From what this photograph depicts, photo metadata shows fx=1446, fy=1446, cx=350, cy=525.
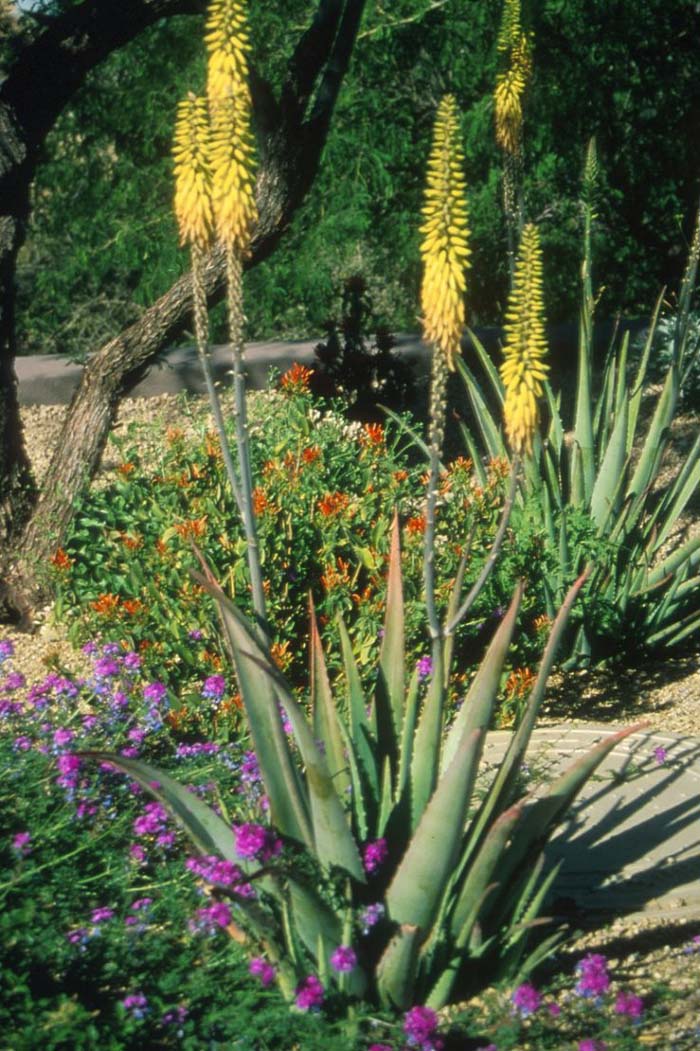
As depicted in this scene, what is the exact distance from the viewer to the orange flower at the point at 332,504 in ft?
15.7

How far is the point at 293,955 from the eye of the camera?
9.78ft

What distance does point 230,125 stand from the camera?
2705mm

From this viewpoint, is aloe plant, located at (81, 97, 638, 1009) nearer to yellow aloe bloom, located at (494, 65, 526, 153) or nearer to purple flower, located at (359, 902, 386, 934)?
purple flower, located at (359, 902, 386, 934)

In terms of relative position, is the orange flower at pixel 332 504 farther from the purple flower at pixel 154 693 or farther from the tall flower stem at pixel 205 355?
the tall flower stem at pixel 205 355

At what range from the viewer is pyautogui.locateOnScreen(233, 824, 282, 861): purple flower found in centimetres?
284

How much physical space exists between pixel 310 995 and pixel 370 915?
0.63 ft

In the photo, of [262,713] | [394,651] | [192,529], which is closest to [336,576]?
[192,529]

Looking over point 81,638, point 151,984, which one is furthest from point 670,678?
point 151,984

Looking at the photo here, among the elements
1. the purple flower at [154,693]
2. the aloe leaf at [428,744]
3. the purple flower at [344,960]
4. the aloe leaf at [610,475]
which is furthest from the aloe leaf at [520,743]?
the aloe leaf at [610,475]

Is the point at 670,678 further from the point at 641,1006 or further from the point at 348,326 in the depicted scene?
the point at 348,326

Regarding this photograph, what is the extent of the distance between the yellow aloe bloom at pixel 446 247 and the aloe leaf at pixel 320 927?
1087 millimetres

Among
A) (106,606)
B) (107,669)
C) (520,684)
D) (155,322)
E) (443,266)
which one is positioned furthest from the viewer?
(155,322)

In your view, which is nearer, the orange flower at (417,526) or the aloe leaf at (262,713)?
the aloe leaf at (262,713)

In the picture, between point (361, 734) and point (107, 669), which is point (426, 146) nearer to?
point (107, 669)
